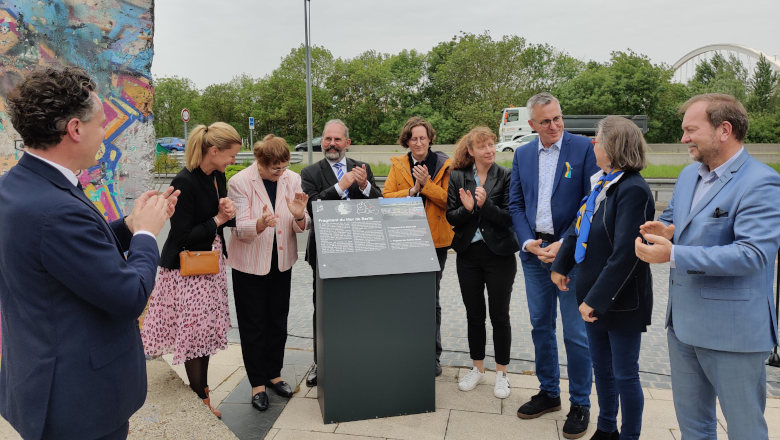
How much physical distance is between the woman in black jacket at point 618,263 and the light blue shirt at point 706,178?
320 millimetres

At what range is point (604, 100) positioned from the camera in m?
34.7

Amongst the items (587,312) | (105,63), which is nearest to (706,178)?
(587,312)

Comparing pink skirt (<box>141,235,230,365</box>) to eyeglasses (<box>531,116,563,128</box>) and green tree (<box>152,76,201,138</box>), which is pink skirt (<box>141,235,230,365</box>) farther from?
green tree (<box>152,76,201,138</box>)

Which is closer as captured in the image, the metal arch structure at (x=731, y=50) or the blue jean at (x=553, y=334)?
the blue jean at (x=553, y=334)

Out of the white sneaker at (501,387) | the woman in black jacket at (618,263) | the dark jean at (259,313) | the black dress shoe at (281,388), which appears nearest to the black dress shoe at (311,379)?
the black dress shoe at (281,388)

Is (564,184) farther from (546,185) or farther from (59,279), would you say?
(59,279)

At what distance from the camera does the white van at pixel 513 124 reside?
102ft

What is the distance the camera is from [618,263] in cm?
270

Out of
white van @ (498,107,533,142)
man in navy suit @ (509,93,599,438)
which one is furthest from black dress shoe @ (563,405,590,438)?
white van @ (498,107,533,142)

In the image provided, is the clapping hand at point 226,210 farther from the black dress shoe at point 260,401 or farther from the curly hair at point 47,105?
the curly hair at point 47,105

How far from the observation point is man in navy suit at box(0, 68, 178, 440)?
64.0 inches

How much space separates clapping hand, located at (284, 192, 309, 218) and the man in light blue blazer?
85.7 inches

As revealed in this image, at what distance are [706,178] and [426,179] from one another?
6.89 feet

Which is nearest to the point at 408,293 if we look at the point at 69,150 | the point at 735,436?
the point at 735,436
